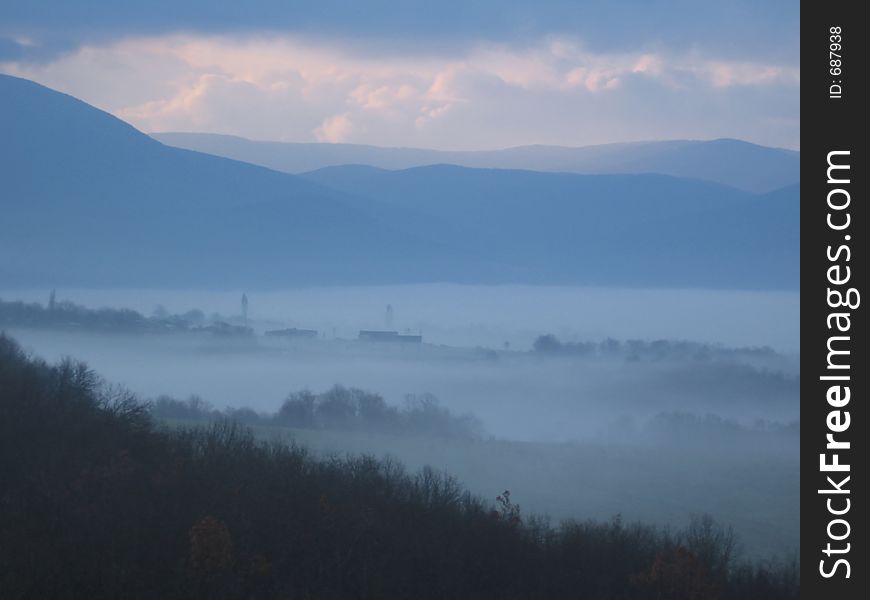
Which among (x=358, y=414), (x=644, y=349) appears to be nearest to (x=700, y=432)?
(x=358, y=414)

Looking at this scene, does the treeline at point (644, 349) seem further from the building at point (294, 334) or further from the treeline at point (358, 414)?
the treeline at point (358, 414)

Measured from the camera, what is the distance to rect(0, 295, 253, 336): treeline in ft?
262

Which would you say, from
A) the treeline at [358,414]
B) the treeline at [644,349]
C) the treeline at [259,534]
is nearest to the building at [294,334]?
the treeline at [644,349]

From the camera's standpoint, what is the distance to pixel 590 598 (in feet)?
52.3

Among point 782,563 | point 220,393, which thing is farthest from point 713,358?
point 782,563

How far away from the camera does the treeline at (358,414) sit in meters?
62.2

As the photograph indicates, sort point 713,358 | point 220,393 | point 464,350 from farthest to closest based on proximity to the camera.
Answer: point 464,350 < point 713,358 < point 220,393

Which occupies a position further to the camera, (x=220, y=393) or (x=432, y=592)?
(x=220, y=393)

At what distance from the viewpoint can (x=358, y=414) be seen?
228 ft

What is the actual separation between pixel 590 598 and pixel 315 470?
7.03 meters

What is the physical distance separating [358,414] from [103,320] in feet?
121

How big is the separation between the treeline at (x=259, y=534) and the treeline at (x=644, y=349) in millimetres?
100715
